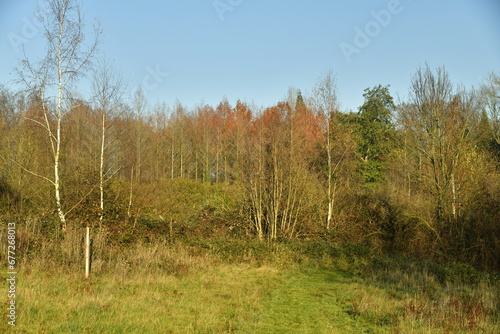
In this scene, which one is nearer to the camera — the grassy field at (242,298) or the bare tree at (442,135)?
the grassy field at (242,298)

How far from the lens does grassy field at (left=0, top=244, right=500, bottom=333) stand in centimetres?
527

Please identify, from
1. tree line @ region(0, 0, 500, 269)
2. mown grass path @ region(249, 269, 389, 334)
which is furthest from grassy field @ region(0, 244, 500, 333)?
tree line @ region(0, 0, 500, 269)

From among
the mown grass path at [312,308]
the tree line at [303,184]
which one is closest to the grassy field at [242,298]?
the mown grass path at [312,308]

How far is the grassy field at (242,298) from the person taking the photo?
5.27 metres

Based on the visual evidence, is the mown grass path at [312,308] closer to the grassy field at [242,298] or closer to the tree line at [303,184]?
the grassy field at [242,298]

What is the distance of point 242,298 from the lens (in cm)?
688

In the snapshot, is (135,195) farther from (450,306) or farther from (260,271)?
(450,306)

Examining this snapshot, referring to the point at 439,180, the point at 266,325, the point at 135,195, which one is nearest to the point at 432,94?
the point at 439,180

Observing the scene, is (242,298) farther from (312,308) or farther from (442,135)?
(442,135)

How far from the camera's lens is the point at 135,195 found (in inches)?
803

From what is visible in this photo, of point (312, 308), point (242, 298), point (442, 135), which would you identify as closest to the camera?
point (312, 308)

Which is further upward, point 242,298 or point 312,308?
point 242,298

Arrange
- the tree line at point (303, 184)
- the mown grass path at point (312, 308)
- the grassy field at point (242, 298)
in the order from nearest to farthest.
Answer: the grassy field at point (242, 298)
the mown grass path at point (312, 308)
the tree line at point (303, 184)

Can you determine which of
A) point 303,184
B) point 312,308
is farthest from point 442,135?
point 312,308
